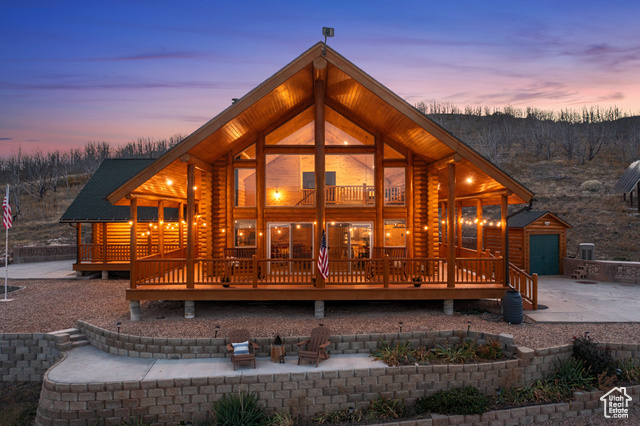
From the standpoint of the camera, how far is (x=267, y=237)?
46.5 ft

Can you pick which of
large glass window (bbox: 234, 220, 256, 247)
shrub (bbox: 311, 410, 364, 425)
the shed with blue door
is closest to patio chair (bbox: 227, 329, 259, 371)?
shrub (bbox: 311, 410, 364, 425)

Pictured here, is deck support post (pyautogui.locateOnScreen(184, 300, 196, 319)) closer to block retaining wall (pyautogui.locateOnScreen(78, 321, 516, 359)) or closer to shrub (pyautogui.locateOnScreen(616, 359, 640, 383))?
block retaining wall (pyautogui.locateOnScreen(78, 321, 516, 359))

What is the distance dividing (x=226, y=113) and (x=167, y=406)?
775cm

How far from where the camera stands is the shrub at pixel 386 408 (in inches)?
316

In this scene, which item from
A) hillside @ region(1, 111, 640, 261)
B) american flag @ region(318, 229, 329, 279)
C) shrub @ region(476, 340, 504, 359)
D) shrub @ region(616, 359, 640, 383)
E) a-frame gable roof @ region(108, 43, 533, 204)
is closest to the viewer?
shrub @ region(616, 359, 640, 383)

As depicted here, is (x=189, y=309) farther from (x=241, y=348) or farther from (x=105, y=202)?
(x=105, y=202)

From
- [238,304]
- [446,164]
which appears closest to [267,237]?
[238,304]

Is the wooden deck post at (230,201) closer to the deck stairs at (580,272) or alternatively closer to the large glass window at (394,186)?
the large glass window at (394,186)

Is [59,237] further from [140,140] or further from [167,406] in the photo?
[140,140]

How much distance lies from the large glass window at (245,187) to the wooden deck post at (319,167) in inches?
138

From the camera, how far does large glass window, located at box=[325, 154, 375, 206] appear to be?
14375 mm

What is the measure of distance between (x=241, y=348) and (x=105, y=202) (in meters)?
15.9

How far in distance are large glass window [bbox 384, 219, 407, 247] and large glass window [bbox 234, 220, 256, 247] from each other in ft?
17.0

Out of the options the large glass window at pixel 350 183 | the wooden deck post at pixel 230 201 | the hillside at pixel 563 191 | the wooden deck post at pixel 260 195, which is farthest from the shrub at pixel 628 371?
the hillside at pixel 563 191
